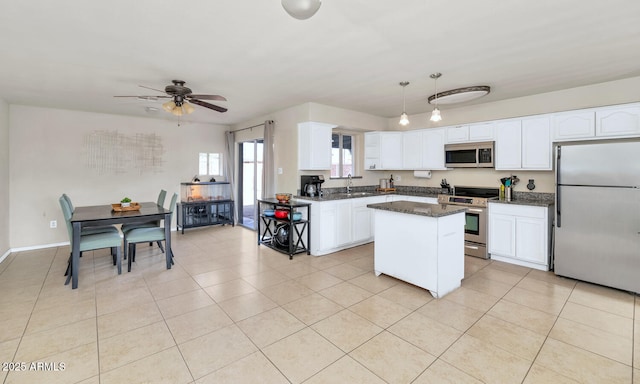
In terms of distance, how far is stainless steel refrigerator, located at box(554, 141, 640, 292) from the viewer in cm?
300

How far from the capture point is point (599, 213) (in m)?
3.19

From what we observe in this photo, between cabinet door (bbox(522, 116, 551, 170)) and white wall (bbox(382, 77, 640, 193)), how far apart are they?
0.82 ft

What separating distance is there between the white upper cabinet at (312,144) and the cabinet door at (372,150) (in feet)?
3.62

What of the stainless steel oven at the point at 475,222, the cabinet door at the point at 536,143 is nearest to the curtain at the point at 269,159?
the stainless steel oven at the point at 475,222

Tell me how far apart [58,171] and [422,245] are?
5999 mm

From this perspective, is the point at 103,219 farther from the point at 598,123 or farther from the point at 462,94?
the point at 598,123

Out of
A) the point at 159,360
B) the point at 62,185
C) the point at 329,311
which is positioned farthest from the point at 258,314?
the point at 62,185

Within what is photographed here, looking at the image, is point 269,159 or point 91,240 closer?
point 91,240

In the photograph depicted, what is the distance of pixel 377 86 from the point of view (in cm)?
379

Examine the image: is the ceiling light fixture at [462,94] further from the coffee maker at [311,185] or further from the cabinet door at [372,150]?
the coffee maker at [311,185]

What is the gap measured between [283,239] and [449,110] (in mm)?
3607

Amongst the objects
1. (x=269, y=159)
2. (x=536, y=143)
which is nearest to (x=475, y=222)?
(x=536, y=143)

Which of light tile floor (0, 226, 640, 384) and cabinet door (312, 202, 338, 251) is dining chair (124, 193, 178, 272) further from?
cabinet door (312, 202, 338, 251)

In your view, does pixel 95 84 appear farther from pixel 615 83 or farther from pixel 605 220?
pixel 615 83
